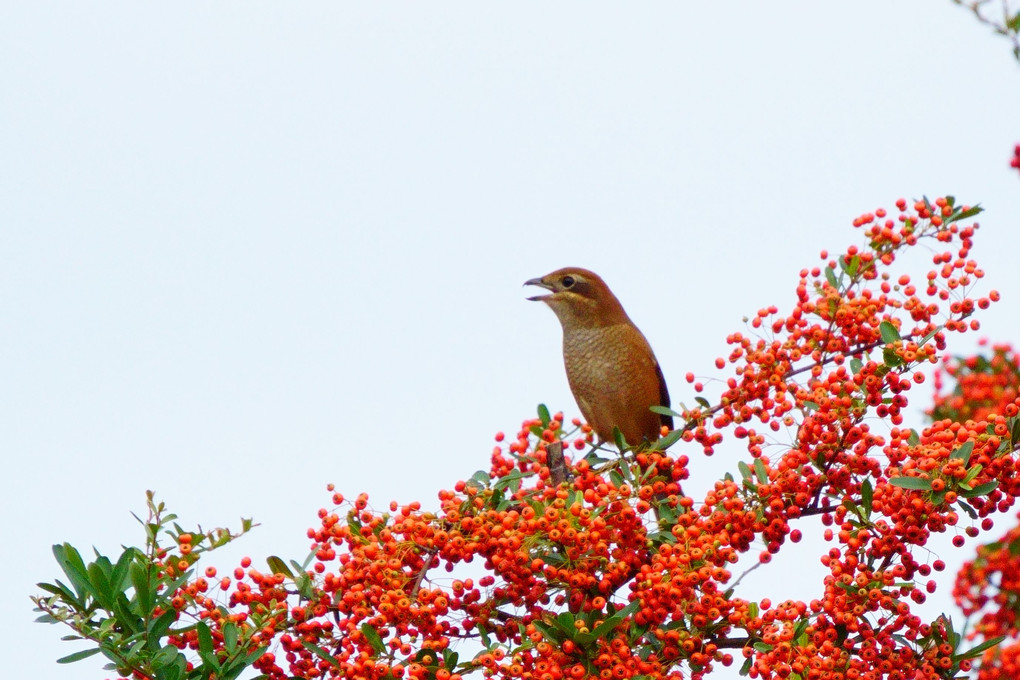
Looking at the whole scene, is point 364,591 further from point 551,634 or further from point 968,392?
point 968,392

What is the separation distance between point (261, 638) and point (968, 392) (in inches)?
218

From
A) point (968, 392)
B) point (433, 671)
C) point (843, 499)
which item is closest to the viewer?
point (433, 671)

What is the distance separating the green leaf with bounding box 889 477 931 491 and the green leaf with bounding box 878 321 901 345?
61 cm

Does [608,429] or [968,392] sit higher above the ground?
[968,392]

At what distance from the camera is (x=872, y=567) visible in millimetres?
4230

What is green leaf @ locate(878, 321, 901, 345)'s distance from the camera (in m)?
4.55

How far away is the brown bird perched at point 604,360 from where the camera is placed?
694 cm

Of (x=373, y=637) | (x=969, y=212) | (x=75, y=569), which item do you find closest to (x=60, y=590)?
(x=75, y=569)

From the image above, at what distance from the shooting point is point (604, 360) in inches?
278

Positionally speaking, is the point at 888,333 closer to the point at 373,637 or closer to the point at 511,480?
the point at 511,480

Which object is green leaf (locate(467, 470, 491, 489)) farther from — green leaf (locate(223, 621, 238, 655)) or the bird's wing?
the bird's wing

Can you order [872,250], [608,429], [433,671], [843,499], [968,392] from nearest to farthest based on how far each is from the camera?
1. [433,671]
2. [843,499]
3. [872,250]
4. [608,429]
5. [968,392]

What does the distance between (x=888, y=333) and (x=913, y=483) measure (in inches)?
26.5

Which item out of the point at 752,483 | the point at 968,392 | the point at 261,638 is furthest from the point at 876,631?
the point at 968,392
